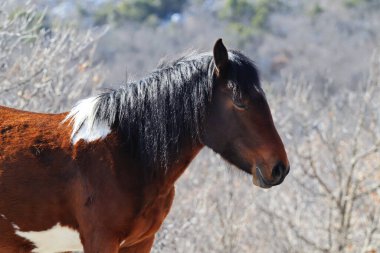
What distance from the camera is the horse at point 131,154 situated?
16.4 feet

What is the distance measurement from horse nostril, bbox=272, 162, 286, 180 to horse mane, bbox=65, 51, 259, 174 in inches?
21.7

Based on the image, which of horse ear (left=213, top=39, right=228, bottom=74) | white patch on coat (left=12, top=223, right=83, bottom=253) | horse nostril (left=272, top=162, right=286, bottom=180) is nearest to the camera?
horse nostril (left=272, top=162, right=286, bottom=180)

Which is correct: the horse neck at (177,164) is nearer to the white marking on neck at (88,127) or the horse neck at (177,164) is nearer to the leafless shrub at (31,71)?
the white marking on neck at (88,127)

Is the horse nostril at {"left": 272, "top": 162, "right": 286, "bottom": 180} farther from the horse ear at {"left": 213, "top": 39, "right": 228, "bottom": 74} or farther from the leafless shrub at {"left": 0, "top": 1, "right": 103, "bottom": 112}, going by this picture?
the leafless shrub at {"left": 0, "top": 1, "right": 103, "bottom": 112}

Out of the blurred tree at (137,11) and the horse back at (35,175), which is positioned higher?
the horse back at (35,175)

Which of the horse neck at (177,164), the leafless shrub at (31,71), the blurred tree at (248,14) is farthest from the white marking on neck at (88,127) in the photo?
the blurred tree at (248,14)

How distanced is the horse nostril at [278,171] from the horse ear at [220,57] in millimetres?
693

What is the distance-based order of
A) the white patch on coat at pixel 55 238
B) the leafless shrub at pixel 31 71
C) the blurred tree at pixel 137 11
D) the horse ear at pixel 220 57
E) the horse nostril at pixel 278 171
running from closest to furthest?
the horse nostril at pixel 278 171 < the horse ear at pixel 220 57 < the white patch on coat at pixel 55 238 < the leafless shrub at pixel 31 71 < the blurred tree at pixel 137 11

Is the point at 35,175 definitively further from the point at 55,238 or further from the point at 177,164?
the point at 177,164

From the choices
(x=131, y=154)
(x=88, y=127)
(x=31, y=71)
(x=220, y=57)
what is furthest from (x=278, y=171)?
(x=31, y=71)

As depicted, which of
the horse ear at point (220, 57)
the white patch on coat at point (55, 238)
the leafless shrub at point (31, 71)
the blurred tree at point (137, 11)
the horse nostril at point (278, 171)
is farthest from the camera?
the blurred tree at point (137, 11)

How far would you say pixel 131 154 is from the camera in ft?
16.9

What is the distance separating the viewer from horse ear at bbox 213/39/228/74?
16.5ft

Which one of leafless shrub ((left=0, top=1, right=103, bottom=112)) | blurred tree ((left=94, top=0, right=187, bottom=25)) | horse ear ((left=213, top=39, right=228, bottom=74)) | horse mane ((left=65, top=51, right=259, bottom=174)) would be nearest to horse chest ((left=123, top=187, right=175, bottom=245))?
horse mane ((left=65, top=51, right=259, bottom=174))
